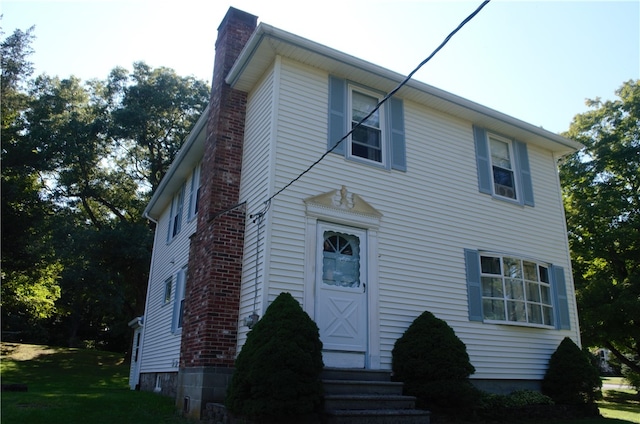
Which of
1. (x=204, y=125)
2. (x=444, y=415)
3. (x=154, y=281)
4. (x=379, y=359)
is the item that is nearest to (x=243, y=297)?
(x=379, y=359)

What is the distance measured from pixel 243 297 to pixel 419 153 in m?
4.45

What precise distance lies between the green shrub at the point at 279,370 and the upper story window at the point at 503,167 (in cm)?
571

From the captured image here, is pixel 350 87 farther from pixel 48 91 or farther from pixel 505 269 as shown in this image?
pixel 48 91

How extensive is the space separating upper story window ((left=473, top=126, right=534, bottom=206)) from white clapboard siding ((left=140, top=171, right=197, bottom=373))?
256 inches

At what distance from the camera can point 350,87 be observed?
9234 millimetres

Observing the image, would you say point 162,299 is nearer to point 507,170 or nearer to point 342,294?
point 342,294

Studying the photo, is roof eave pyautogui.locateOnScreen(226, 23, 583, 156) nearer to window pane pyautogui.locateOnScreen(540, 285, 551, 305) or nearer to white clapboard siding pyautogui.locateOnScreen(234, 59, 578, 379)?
white clapboard siding pyautogui.locateOnScreen(234, 59, 578, 379)

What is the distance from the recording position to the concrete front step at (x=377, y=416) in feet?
19.0

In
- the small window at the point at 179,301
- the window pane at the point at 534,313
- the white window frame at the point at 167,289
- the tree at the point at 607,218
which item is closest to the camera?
the window pane at the point at 534,313

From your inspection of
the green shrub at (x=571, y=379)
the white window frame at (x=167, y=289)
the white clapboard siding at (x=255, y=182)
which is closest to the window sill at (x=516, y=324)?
the green shrub at (x=571, y=379)

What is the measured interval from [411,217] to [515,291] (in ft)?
9.03

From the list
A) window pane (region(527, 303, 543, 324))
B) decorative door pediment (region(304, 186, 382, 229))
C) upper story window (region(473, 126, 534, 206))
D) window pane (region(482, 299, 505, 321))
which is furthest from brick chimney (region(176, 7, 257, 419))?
window pane (region(527, 303, 543, 324))

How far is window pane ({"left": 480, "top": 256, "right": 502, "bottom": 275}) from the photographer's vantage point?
31.7ft

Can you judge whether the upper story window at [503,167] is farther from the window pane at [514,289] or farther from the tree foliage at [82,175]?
the tree foliage at [82,175]
